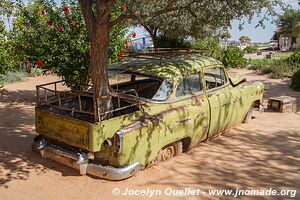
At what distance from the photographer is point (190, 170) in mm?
5203

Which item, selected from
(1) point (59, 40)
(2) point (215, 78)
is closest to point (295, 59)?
(2) point (215, 78)

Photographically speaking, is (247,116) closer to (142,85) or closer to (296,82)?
(142,85)

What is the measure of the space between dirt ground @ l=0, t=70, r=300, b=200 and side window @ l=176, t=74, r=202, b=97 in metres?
1.09

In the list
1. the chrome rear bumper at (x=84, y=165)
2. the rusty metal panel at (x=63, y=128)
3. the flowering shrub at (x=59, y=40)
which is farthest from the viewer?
the flowering shrub at (x=59, y=40)

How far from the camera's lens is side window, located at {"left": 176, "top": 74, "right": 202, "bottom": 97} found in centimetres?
562

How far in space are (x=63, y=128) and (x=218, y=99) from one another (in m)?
2.87

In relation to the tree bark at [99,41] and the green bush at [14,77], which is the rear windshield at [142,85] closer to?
the tree bark at [99,41]

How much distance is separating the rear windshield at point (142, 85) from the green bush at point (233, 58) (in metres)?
13.7

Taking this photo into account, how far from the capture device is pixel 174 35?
19.3m

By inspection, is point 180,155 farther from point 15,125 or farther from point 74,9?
point 74,9

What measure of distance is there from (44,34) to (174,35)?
37.1 ft

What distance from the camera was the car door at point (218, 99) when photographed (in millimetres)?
6078

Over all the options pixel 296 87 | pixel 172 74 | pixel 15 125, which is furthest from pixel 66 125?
pixel 296 87

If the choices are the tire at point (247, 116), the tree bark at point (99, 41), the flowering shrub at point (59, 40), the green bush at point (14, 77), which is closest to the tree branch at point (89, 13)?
the tree bark at point (99, 41)
